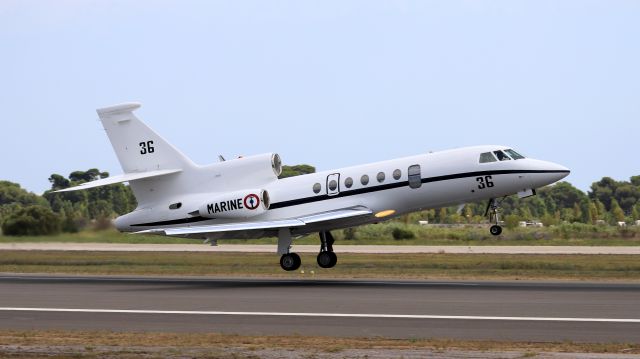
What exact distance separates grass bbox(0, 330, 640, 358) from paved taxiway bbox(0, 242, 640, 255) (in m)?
33.2

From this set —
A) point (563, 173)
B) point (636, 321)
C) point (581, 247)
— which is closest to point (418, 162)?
point (563, 173)

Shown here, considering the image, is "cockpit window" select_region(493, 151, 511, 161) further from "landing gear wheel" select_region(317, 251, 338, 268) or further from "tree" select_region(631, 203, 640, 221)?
"tree" select_region(631, 203, 640, 221)

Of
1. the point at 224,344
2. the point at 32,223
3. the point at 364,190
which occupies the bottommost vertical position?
the point at 224,344

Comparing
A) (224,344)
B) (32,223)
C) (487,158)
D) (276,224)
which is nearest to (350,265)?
(276,224)

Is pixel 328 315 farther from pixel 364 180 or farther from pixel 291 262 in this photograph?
pixel 291 262

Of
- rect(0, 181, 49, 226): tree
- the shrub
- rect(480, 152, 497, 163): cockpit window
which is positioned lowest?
the shrub

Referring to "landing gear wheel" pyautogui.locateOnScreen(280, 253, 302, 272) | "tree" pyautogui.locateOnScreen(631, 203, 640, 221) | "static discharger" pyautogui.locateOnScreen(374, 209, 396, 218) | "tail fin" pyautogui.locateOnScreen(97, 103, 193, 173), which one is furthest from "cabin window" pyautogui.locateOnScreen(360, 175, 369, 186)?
"tree" pyautogui.locateOnScreen(631, 203, 640, 221)

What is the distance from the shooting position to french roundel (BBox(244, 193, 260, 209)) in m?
37.2

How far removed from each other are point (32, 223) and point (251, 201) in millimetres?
19449

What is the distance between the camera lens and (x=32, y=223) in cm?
5238

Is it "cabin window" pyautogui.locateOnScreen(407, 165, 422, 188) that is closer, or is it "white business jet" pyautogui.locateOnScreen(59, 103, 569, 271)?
"white business jet" pyautogui.locateOnScreen(59, 103, 569, 271)

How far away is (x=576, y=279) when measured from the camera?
34906mm

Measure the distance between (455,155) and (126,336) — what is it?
17.9m

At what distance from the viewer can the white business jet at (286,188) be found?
3472 centimetres
